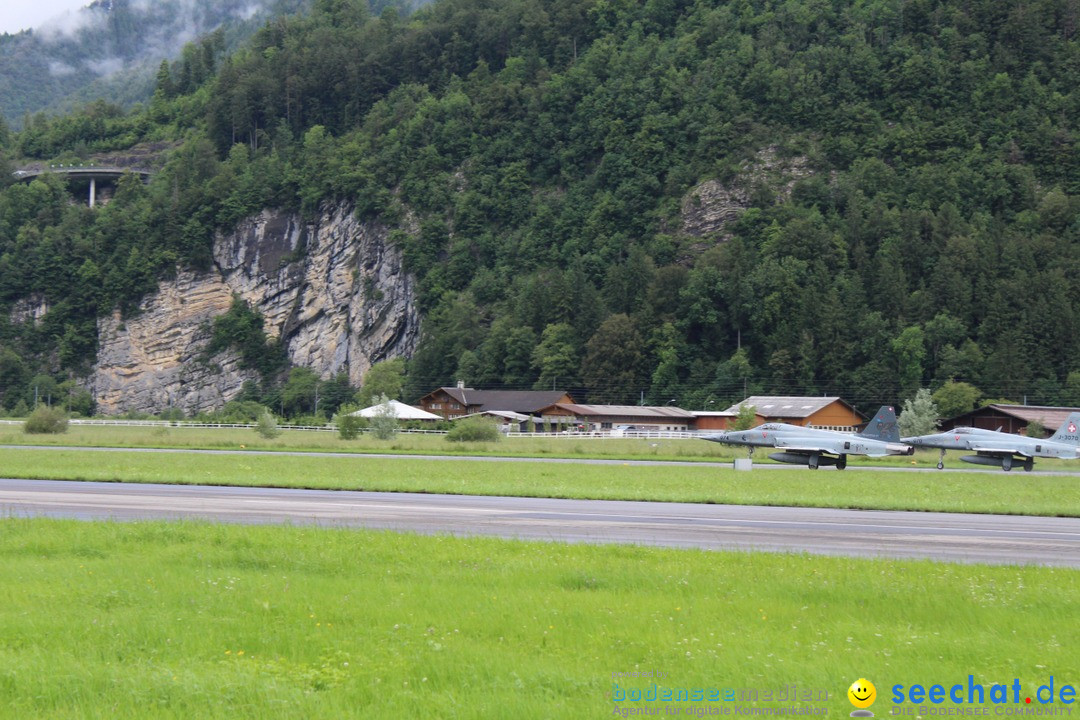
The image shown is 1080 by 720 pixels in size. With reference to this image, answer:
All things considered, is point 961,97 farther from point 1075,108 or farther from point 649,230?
point 649,230

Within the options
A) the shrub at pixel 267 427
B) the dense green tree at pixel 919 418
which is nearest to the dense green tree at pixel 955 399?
the dense green tree at pixel 919 418

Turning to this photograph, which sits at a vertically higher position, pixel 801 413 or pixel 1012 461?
pixel 801 413

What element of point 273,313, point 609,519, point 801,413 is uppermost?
point 273,313

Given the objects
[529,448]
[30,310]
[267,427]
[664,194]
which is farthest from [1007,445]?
[30,310]

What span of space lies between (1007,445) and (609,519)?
37.2m

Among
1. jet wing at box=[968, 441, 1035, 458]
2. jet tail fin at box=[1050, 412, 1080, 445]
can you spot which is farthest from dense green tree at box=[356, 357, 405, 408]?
jet tail fin at box=[1050, 412, 1080, 445]

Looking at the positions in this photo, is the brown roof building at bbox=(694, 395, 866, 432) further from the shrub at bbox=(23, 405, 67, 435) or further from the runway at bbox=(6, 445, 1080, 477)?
the shrub at bbox=(23, 405, 67, 435)

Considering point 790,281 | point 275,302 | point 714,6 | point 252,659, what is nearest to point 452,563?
point 252,659

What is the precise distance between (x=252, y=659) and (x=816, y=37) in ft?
478

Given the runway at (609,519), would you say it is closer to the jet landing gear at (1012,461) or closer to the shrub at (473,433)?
the jet landing gear at (1012,461)

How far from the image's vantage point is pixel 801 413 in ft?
303

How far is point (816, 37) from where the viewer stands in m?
143

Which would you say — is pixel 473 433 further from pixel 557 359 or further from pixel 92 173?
pixel 92 173

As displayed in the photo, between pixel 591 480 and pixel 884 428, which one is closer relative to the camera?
pixel 591 480
